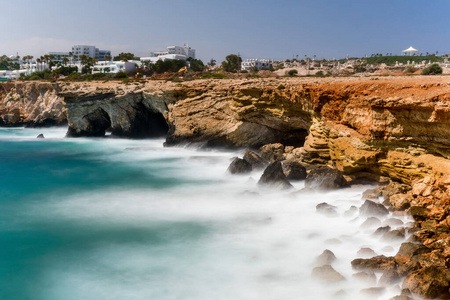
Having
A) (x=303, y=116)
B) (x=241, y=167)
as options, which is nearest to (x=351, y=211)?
(x=241, y=167)

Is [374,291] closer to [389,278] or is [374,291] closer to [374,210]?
[389,278]

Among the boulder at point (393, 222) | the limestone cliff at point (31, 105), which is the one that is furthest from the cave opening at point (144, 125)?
the boulder at point (393, 222)

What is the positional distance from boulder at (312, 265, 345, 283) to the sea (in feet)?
Result: 0.39

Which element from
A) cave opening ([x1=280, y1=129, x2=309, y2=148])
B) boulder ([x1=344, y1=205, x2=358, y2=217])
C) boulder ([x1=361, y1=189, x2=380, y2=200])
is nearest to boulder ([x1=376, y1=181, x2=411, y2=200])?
boulder ([x1=361, y1=189, x2=380, y2=200])

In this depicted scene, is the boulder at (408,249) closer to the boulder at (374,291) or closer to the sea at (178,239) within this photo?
the sea at (178,239)

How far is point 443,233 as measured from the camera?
9008 millimetres

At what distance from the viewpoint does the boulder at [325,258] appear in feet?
28.6

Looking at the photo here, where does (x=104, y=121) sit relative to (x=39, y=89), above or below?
below

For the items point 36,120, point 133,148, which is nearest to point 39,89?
point 36,120

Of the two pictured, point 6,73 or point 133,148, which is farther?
point 6,73

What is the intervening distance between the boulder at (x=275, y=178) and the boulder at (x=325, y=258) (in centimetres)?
593

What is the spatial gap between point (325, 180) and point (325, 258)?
6111mm

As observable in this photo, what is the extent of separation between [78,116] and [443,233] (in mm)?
32937

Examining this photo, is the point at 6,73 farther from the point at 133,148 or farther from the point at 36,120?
the point at 133,148
